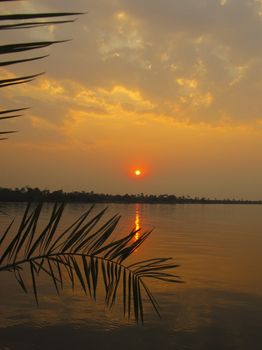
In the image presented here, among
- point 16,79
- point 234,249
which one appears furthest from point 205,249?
point 16,79

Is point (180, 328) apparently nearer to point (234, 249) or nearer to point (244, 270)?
point (244, 270)

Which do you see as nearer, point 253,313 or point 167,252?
point 253,313

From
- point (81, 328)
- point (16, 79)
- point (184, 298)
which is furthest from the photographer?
point (184, 298)

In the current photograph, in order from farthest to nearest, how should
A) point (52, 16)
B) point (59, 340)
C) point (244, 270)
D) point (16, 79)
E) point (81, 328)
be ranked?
point (244, 270) < point (81, 328) < point (59, 340) < point (16, 79) < point (52, 16)

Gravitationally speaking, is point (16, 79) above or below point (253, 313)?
above

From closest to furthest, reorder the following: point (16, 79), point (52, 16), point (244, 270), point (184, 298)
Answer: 1. point (52, 16)
2. point (16, 79)
3. point (184, 298)
4. point (244, 270)

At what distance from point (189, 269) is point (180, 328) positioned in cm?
1185

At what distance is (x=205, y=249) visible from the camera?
1404 inches

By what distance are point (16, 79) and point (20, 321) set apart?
43.2 ft

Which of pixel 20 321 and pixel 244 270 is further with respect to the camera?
pixel 244 270

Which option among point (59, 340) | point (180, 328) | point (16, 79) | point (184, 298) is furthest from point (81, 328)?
point (16, 79)

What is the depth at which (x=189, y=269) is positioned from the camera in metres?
25.0

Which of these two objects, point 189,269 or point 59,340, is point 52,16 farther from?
point 189,269

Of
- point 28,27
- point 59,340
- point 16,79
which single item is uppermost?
point 28,27
